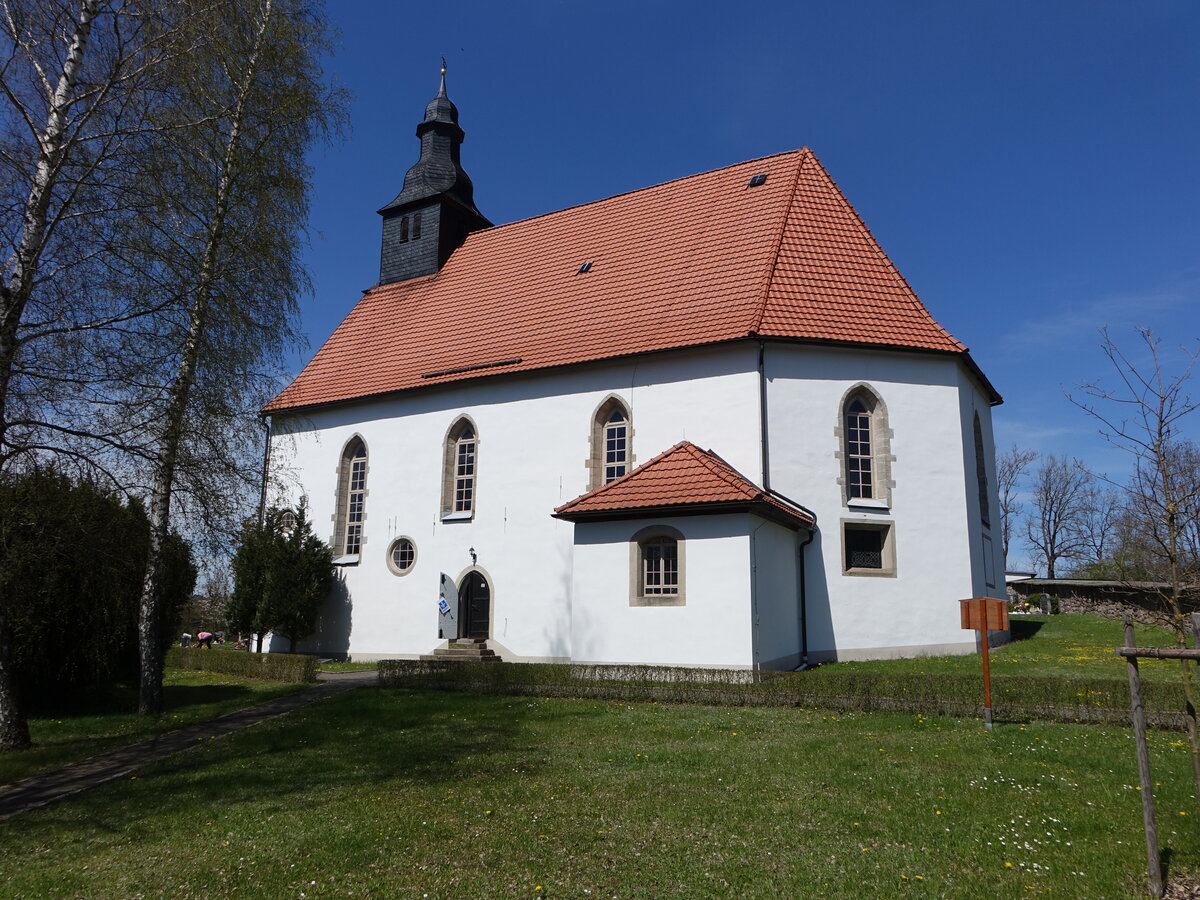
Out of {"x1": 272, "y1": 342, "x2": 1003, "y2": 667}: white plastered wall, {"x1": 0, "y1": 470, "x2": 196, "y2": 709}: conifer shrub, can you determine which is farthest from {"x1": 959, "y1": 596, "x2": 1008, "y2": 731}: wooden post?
{"x1": 0, "y1": 470, "x2": 196, "y2": 709}: conifer shrub

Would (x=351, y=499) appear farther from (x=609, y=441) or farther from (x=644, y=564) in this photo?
(x=644, y=564)

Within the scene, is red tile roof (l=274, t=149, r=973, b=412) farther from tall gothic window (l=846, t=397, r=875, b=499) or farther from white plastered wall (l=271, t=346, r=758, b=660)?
tall gothic window (l=846, t=397, r=875, b=499)

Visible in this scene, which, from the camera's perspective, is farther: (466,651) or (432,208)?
(432,208)

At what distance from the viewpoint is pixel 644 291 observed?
2009 centimetres

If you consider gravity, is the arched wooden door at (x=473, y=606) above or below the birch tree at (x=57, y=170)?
below

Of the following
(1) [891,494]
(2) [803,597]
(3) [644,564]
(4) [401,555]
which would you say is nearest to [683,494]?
(3) [644,564]

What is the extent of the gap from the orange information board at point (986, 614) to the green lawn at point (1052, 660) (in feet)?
7.14

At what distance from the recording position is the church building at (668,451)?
15562 mm

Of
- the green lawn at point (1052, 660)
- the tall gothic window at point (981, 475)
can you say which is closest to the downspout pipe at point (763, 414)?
the green lawn at point (1052, 660)

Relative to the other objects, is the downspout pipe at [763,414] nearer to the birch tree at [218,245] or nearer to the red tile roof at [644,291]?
the red tile roof at [644,291]

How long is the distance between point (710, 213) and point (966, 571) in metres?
10.8

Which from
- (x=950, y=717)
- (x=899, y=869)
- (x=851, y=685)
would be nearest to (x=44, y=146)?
(x=899, y=869)

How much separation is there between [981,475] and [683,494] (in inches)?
343

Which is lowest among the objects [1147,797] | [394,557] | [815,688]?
[815,688]
